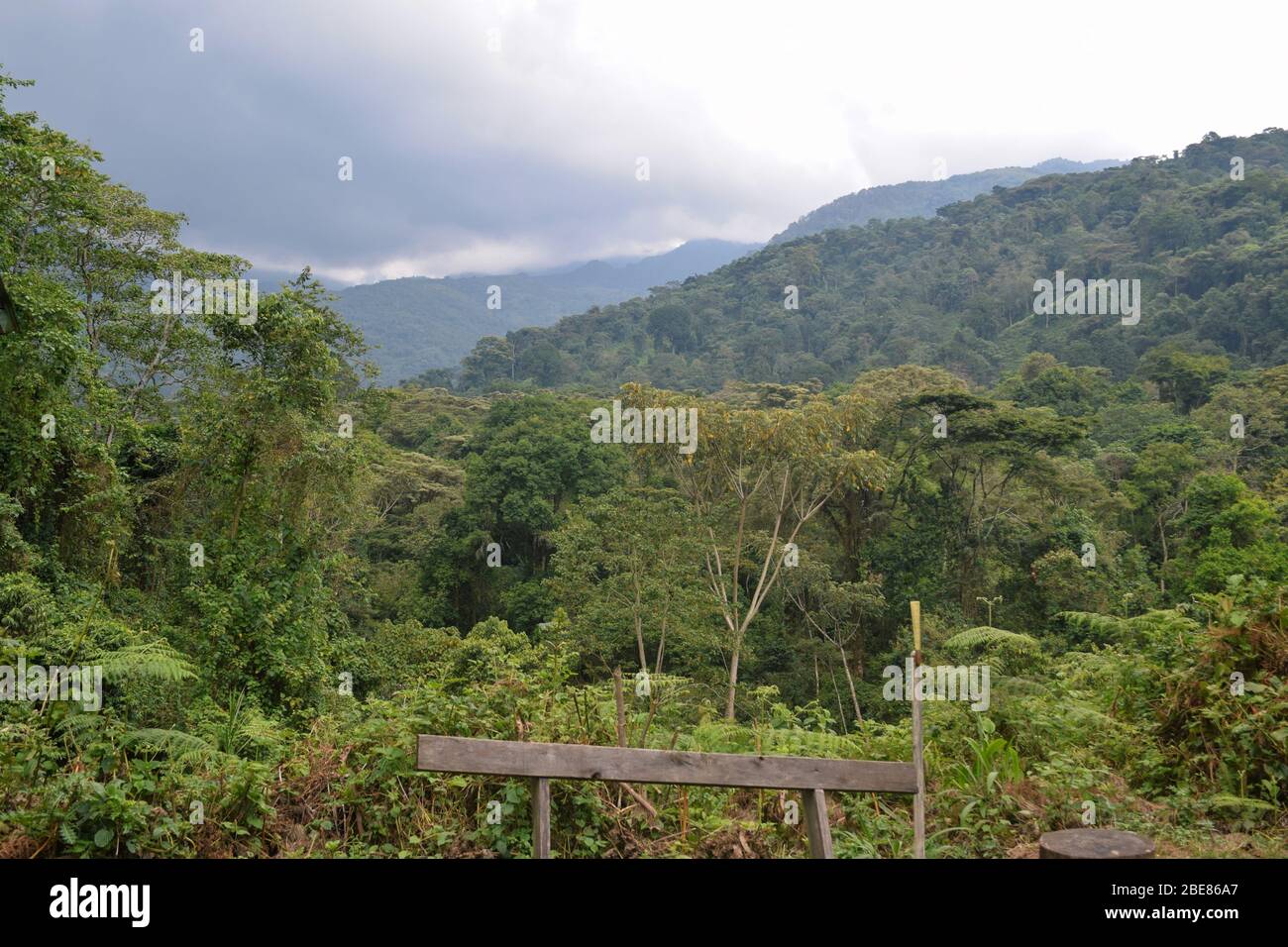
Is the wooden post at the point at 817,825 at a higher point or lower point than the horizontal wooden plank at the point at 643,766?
lower

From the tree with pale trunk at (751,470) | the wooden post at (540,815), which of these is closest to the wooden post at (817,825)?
the wooden post at (540,815)

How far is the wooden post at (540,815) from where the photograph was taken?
2947 millimetres

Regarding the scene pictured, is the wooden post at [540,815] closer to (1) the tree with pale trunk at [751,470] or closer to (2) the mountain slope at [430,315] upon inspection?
(1) the tree with pale trunk at [751,470]

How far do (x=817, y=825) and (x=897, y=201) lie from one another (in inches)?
7322

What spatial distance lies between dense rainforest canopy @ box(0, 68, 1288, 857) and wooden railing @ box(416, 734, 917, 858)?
2.49 ft

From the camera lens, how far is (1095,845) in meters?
2.96

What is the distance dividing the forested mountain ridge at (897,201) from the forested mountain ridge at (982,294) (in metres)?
81.5

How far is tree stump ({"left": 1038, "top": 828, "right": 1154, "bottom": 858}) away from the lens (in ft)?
9.46

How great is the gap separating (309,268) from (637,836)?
10.2 meters

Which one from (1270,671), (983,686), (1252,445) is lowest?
(983,686)

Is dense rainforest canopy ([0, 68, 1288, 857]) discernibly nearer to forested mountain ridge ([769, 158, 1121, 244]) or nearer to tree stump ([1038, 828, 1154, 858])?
tree stump ([1038, 828, 1154, 858])

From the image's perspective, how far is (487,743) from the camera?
2875mm

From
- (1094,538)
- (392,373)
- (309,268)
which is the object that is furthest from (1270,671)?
(392,373)
